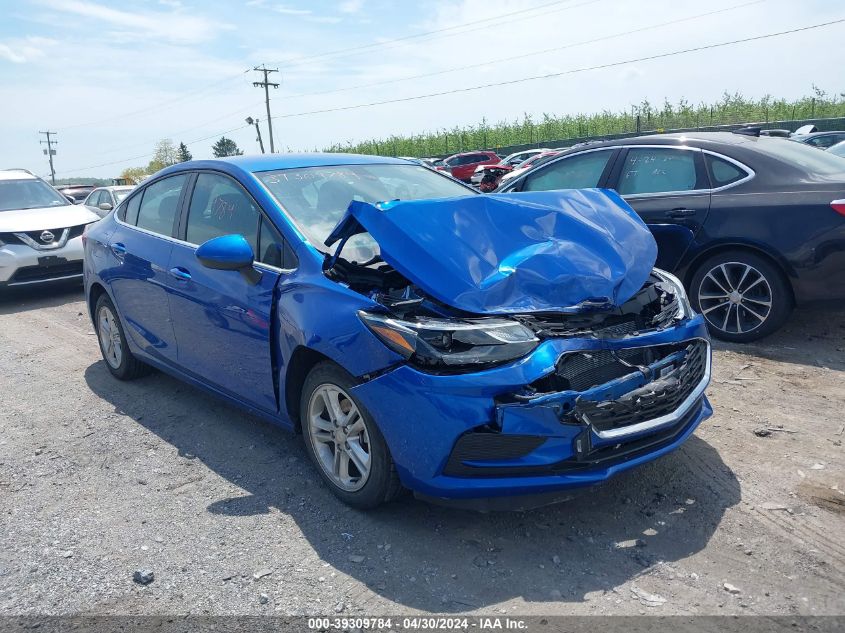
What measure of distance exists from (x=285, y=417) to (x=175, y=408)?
1.62m

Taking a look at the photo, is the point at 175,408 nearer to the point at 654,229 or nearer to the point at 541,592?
the point at 541,592

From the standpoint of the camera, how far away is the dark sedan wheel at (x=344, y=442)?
3195mm

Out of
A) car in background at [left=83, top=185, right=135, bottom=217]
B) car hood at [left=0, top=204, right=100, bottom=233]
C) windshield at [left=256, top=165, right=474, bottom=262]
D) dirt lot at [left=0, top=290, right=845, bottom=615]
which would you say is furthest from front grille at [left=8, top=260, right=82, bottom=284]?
windshield at [left=256, top=165, right=474, bottom=262]

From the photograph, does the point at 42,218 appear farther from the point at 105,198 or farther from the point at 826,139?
the point at 826,139

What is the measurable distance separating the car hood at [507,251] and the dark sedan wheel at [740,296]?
2.09 metres

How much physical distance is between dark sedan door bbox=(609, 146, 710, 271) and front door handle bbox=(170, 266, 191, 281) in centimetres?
365

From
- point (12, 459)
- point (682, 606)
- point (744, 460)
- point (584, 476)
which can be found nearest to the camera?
point (682, 606)

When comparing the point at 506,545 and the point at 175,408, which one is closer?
the point at 506,545

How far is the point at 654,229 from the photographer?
5.94 m

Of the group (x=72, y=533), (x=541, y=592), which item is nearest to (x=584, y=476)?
(x=541, y=592)

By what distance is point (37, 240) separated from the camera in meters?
9.48

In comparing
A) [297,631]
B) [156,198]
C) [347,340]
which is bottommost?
[297,631]

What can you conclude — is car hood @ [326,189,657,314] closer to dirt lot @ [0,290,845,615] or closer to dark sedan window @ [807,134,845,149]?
dirt lot @ [0,290,845,615]

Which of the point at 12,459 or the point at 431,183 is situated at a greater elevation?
the point at 431,183
